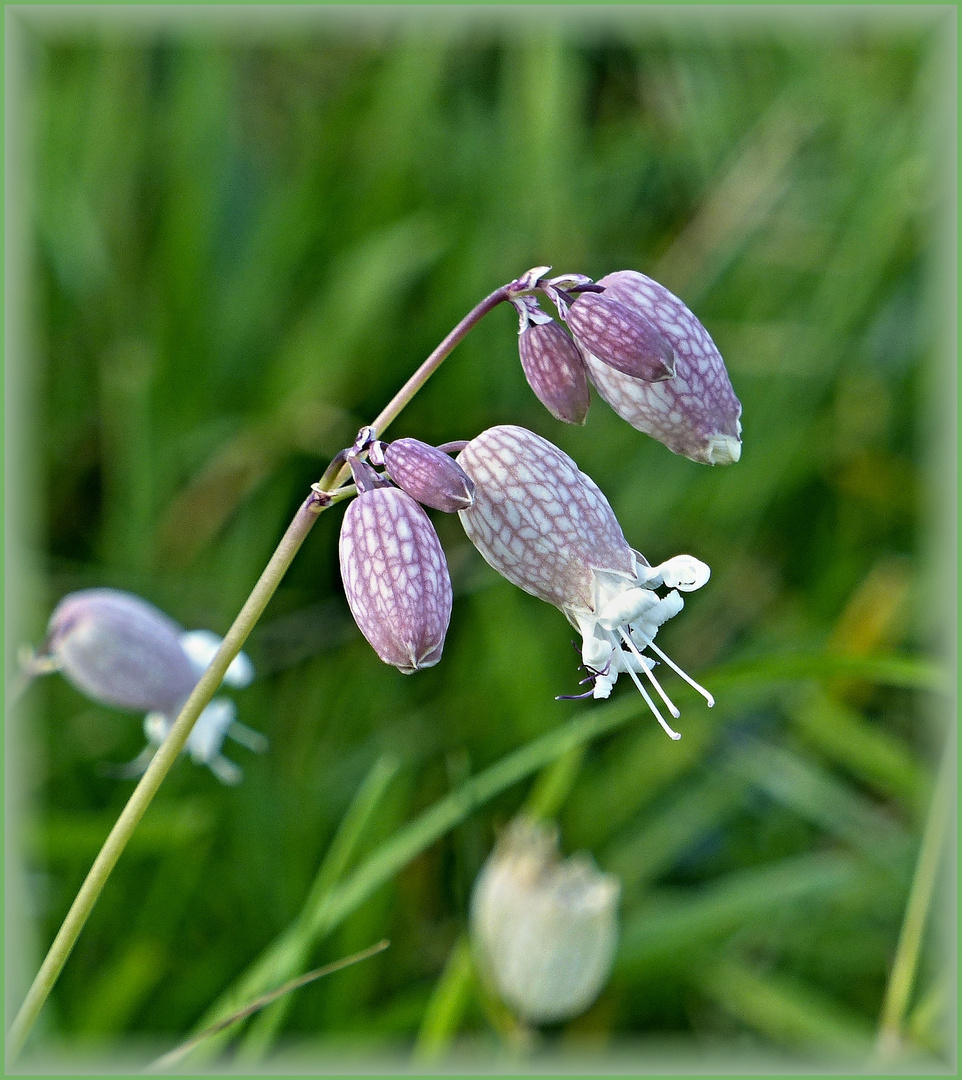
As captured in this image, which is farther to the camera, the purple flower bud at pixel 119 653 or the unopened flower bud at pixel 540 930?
the unopened flower bud at pixel 540 930

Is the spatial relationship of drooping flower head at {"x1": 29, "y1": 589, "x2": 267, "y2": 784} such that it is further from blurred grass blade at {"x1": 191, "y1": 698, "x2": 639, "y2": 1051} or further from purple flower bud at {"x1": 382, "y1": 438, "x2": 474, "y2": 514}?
purple flower bud at {"x1": 382, "y1": 438, "x2": 474, "y2": 514}

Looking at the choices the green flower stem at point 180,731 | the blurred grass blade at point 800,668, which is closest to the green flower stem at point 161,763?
the green flower stem at point 180,731

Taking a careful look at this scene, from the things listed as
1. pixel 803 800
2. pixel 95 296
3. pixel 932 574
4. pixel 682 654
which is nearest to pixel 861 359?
pixel 932 574

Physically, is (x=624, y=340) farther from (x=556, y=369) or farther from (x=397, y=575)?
(x=397, y=575)

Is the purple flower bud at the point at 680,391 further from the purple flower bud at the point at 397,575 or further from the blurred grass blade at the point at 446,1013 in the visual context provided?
the blurred grass blade at the point at 446,1013

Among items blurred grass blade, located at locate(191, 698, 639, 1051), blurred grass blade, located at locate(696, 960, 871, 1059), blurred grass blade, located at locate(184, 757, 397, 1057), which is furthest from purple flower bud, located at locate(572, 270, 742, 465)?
blurred grass blade, located at locate(696, 960, 871, 1059)

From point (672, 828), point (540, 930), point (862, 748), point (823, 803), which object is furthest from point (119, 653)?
point (862, 748)

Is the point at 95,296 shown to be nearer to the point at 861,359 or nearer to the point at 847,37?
the point at 861,359

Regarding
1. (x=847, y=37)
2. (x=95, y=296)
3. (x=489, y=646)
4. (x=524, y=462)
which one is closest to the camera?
(x=524, y=462)
